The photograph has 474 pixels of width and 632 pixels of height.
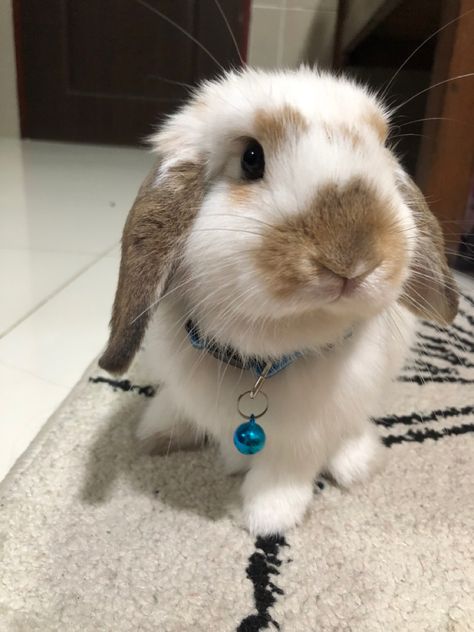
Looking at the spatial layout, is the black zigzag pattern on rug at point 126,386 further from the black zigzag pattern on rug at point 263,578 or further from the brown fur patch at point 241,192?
the brown fur patch at point 241,192

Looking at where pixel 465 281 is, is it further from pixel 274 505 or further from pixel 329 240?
pixel 329 240

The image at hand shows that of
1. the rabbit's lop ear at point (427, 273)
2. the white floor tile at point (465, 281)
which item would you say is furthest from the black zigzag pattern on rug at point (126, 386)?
the white floor tile at point (465, 281)

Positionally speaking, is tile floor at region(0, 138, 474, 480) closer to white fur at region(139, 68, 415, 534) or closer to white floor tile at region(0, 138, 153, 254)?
white floor tile at region(0, 138, 153, 254)

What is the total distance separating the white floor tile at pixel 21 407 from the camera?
858 millimetres

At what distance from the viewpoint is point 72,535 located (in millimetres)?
716

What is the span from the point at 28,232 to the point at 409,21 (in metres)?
1.52

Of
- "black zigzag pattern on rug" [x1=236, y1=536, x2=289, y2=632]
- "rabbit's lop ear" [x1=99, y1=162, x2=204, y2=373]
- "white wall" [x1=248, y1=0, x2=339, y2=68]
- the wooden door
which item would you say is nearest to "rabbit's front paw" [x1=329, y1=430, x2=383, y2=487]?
"black zigzag pattern on rug" [x1=236, y1=536, x2=289, y2=632]

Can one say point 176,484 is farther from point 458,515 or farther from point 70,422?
point 458,515

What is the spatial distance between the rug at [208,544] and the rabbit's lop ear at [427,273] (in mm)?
253

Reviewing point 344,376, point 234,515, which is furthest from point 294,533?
point 344,376

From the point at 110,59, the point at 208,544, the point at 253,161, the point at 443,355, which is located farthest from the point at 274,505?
the point at 110,59

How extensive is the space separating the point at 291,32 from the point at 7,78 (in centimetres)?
167

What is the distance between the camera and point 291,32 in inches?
121

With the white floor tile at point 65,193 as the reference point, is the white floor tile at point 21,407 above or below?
below
